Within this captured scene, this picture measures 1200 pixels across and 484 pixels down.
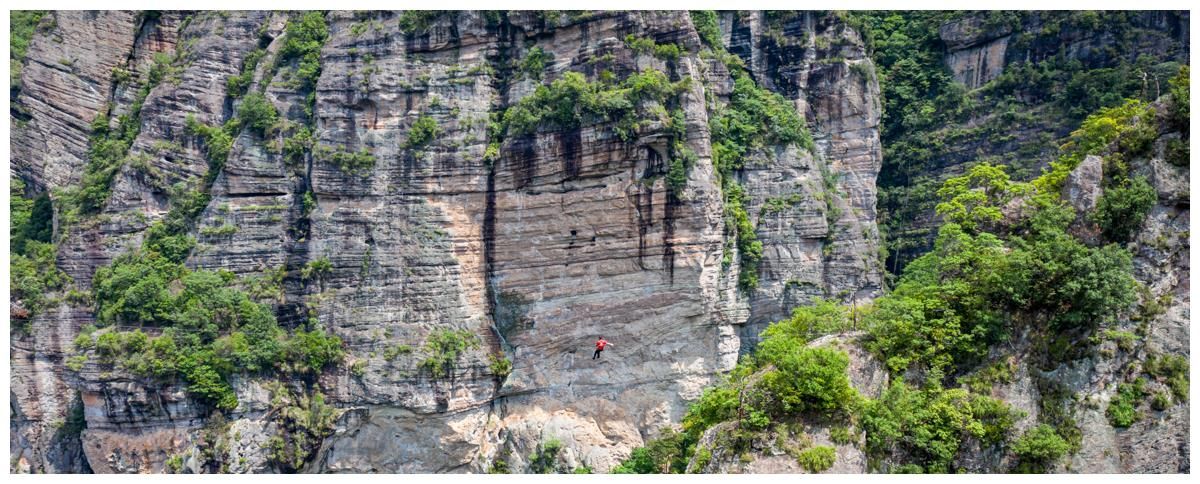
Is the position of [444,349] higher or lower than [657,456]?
higher

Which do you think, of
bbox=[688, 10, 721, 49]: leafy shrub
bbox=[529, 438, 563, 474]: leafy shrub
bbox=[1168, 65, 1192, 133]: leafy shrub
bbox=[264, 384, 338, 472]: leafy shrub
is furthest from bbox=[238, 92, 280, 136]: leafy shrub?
bbox=[1168, 65, 1192, 133]: leafy shrub

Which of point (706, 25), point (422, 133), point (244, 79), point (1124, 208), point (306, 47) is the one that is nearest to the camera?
point (1124, 208)

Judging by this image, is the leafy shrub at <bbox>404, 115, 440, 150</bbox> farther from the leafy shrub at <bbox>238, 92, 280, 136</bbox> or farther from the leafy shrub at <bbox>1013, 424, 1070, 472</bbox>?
the leafy shrub at <bbox>1013, 424, 1070, 472</bbox>

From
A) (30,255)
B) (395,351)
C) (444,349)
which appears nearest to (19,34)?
(30,255)

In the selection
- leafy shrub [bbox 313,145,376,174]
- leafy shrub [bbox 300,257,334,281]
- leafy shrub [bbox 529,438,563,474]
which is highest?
leafy shrub [bbox 313,145,376,174]

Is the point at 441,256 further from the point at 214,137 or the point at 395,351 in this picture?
the point at 214,137

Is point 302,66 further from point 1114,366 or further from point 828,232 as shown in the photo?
point 1114,366

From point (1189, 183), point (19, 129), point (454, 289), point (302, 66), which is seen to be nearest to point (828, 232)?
point (454, 289)
